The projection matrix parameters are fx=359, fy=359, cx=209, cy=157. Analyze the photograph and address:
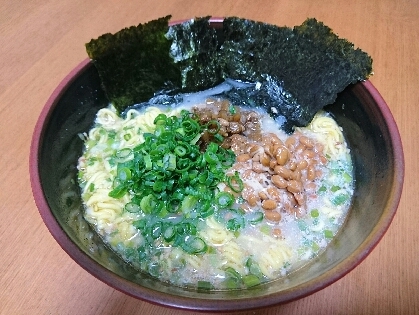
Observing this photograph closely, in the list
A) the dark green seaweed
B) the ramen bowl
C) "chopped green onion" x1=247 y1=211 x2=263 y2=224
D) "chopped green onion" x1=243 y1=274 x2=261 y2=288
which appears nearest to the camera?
the ramen bowl

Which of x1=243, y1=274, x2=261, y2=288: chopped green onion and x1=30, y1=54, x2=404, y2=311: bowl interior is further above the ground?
x1=30, y1=54, x2=404, y2=311: bowl interior

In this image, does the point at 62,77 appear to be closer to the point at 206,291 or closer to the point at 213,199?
the point at 213,199

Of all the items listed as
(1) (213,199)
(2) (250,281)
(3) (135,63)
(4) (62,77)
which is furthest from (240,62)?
(2) (250,281)

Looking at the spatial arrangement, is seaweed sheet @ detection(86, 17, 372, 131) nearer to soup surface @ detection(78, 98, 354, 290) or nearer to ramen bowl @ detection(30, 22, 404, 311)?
ramen bowl @ detection(30, 22, 404, 311)

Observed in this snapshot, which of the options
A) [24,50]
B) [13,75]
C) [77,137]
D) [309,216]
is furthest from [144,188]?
[24,50]

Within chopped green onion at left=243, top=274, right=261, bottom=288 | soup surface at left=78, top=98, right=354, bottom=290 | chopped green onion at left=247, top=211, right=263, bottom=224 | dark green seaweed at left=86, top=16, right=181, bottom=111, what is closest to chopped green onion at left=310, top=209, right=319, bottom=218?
soup surface at left=78, top=98, right=354, bottom=290

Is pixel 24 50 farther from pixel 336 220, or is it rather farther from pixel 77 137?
pixel 336 220
